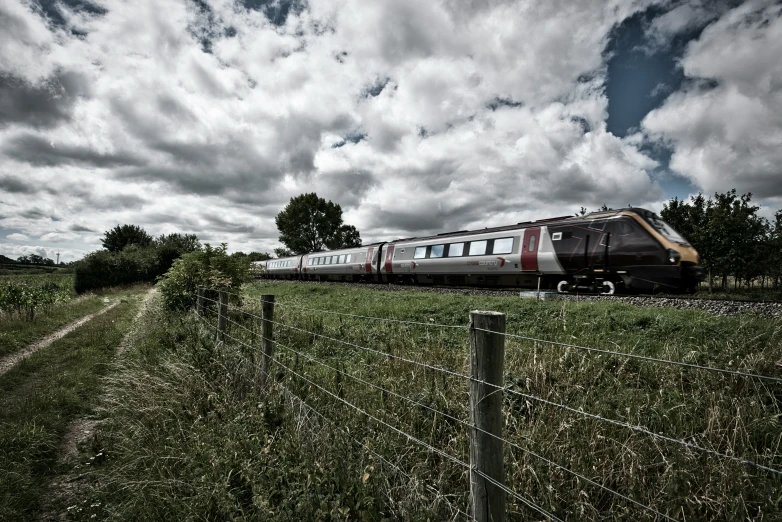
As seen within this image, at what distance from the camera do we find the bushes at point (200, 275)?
900cm

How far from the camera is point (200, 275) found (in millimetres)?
9133

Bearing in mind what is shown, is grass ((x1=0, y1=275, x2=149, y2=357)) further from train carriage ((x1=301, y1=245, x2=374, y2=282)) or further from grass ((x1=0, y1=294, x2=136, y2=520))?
train carriage ((x1=301, y1=245, x2=374, y2=282))

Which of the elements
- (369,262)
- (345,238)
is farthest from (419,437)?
(345,238)

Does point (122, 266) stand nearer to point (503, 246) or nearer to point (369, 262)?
point (369, 262)

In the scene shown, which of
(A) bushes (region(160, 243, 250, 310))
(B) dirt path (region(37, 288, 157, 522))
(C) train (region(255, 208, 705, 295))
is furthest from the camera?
(C) train (region(255, 208, 705, 295))

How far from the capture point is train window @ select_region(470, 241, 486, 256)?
14.8 m

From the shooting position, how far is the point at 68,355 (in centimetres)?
686

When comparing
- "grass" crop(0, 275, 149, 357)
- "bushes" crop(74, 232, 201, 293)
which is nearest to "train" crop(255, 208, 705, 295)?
"grass" crop(0, 275, 149, 357)

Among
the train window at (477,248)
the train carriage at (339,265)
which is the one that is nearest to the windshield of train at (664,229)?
the train window at (477,248)

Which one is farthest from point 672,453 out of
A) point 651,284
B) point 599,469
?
point 651,284

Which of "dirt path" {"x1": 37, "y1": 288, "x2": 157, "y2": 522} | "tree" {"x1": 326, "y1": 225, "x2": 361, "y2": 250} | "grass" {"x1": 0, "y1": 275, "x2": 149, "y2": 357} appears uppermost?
"tree" {"x1": 326, "y1": 225, "x2": 361, "y2": 250}

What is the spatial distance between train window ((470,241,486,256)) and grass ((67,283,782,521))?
9902 millimetres

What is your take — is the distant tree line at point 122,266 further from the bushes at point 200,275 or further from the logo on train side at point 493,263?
the logo on train side at point 493,263

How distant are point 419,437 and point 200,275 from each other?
8.03 meters
